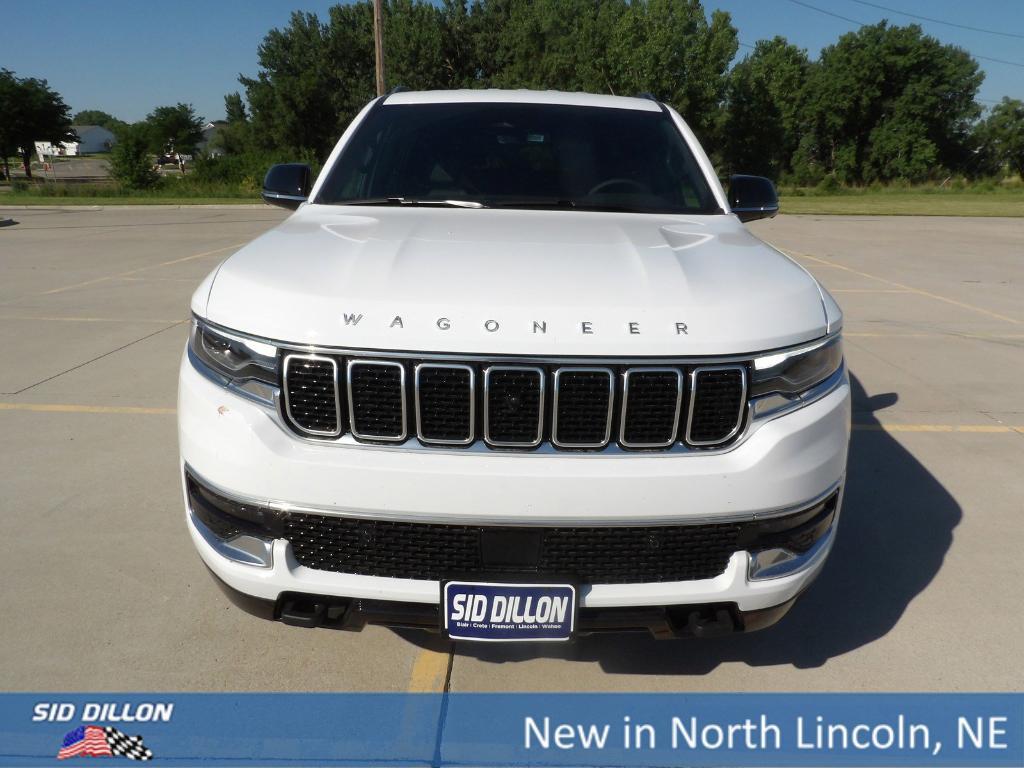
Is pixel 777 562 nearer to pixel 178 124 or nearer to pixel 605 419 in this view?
pixel 605 419

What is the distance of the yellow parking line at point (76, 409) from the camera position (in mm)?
5020

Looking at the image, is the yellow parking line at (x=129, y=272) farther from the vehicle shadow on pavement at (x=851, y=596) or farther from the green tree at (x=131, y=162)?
the green tree at (x=131, y=162)

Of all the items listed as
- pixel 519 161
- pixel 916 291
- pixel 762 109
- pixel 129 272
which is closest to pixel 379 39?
pixel 129 272

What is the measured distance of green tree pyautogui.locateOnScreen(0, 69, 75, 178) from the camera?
5566 cm

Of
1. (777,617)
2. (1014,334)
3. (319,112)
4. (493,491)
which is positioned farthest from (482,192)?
(319,112)

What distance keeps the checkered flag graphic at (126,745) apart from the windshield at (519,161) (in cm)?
209

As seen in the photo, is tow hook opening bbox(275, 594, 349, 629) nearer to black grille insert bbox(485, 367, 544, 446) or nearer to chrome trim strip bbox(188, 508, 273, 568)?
chrome trim strip bbox(188, 508, 273, 568)

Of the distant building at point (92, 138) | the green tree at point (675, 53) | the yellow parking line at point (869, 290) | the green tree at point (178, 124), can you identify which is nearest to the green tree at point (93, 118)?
the distant building at point (92, 138)

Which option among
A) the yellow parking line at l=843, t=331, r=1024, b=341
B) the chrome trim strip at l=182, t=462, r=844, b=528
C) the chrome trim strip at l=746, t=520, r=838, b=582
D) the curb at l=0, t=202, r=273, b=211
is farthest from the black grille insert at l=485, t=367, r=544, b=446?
the curb at l=0, t=202, r=273, b=211

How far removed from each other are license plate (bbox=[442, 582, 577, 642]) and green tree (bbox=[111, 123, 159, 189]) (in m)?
36.3

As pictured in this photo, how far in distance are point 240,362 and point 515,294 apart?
0.77 meters

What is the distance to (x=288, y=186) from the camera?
371cm

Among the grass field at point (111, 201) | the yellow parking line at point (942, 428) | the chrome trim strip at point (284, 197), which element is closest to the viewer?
the chrome trim strip at point (284, 197)

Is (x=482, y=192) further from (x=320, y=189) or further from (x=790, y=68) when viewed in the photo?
(x=790, y=68)
